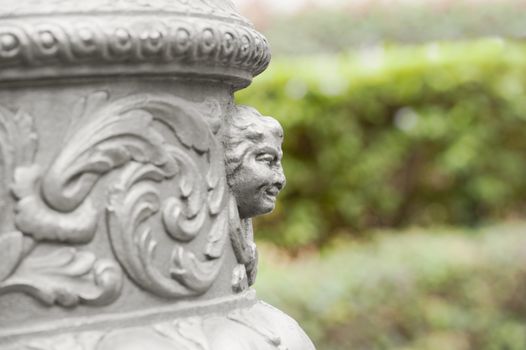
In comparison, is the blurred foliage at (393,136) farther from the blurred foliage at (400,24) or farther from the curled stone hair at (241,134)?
the curled stone hair at (241,134)

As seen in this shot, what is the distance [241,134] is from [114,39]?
1.09ft

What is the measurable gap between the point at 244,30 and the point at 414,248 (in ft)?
12.0

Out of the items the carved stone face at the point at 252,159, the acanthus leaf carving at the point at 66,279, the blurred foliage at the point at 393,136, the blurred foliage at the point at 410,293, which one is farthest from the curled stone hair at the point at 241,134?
the blurred foliage at the point at 393,136

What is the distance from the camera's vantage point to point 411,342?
15.8ft

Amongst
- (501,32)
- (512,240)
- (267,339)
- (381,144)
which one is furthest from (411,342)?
(501,32)

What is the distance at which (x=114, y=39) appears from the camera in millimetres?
1523

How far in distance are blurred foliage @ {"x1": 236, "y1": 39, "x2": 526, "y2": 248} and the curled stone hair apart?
14.2ft

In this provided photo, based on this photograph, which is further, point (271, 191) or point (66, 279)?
point (271, 191)

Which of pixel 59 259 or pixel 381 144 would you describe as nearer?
pixel 59 259

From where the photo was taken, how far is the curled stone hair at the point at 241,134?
A: 1.74m

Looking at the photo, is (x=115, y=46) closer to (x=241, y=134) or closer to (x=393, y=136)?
(x=241, y=134)

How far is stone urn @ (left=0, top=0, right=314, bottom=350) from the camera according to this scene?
1.51 m

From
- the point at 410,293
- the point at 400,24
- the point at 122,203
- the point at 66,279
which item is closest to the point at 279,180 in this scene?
the point at 122,203

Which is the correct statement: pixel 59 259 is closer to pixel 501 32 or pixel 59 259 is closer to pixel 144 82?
pixel 144 82
